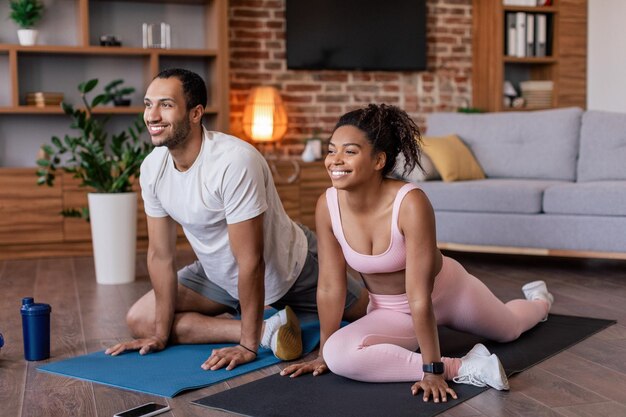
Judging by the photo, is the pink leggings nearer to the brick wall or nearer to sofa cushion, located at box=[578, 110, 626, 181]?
sofa cushion, located at box=[578, 110, 626, 181]

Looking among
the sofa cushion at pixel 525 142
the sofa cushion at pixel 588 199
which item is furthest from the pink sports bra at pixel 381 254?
the sofa cushion at pixel 525 142

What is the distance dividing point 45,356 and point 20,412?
1.93ft

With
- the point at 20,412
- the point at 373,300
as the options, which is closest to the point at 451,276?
the point at 373,300

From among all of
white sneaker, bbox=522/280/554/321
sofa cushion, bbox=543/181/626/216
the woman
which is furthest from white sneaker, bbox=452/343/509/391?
sofa cushion, bbox=543/181/626/216

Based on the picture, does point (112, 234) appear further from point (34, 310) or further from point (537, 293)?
point (537, 293)

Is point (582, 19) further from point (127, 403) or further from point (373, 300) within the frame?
point (127, 403)

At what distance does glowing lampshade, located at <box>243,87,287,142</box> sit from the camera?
6.09m

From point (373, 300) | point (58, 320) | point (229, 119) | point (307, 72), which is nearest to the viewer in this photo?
point (373, 300)

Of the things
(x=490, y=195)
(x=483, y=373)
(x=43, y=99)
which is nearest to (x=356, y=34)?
(x=490, y=195)

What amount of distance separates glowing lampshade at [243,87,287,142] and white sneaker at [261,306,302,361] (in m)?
3.39

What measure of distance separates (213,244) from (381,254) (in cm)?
62

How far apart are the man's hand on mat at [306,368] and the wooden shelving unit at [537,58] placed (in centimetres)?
464

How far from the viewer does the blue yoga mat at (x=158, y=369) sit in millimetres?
2428

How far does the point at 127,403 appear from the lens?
7.49 feet
